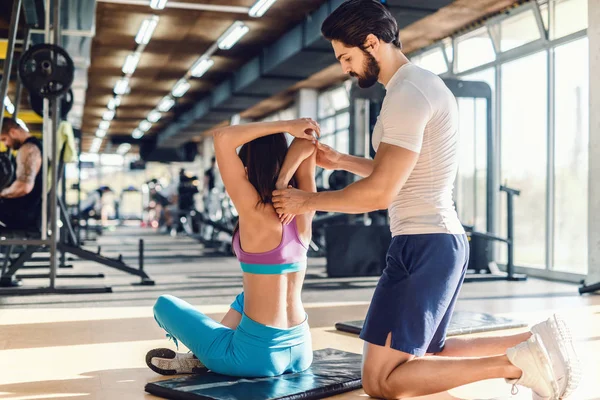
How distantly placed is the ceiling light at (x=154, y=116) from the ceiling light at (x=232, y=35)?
28.4ft

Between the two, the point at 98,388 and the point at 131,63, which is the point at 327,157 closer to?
the point at 98,388

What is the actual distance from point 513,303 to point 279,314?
11.6 ft

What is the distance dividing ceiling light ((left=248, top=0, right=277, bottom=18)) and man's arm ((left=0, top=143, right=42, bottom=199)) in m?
3.47

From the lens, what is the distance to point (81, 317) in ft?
15.6

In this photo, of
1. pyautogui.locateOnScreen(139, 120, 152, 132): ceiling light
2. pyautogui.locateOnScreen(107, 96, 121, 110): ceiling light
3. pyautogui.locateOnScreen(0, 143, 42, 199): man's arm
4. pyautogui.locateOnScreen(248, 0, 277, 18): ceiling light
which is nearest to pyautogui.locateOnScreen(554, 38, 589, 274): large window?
pyautogui.locateOnScreen(248, 0, 277, 18): ceiling light

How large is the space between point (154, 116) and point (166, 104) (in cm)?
269

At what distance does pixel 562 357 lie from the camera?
224cm

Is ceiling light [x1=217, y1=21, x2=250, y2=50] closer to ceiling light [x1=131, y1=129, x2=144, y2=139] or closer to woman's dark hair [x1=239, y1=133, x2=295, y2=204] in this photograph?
woman's dark hair [x1=239, y1=133, x2=295, y2=204]

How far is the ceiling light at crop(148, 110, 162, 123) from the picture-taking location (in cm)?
1917

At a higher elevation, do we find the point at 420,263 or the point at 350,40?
the point at 350,40

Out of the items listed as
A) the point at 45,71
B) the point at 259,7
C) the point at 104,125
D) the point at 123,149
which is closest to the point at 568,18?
the point at 259,7

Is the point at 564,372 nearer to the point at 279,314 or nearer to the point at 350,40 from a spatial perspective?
the point at 279,314

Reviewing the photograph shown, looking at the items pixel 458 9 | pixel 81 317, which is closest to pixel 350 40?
pixel 81 317

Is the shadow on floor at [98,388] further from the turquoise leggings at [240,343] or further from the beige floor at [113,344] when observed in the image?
the turquoise leggings at [240,343]
